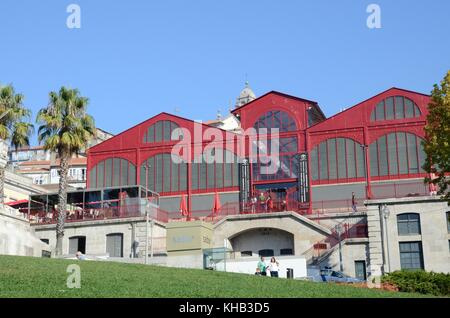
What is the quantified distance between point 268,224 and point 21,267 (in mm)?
23930

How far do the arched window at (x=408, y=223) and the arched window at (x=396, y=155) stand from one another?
802 cm

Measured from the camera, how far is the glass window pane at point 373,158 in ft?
170

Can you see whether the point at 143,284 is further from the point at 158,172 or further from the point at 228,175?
the point at 158,172

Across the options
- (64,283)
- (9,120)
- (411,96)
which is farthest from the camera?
(411,96)

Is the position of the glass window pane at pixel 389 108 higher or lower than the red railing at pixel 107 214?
higher

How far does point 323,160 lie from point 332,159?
0.65m

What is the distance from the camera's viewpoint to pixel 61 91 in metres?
48.1

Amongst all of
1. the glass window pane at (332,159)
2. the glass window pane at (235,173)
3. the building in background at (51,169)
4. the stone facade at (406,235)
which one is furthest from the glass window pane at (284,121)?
the building in background at (51,169)

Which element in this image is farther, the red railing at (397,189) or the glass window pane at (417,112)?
the glass window pane at (417,112)

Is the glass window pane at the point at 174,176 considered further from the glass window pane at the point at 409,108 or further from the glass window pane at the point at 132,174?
the glass window pane at the point at 409,108

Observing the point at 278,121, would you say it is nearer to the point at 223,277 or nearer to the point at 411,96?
the point at 411,96

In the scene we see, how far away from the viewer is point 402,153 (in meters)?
51.8

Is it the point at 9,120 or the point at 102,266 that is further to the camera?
the point at 9,120

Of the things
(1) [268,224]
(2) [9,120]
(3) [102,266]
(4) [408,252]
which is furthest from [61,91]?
(4) [408,252]
